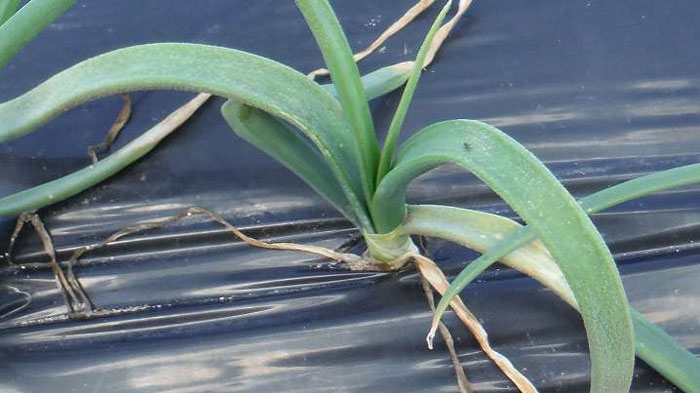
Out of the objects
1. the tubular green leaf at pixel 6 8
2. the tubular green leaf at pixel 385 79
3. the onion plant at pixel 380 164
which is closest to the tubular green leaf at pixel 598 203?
the onion plant at pixel 380 164

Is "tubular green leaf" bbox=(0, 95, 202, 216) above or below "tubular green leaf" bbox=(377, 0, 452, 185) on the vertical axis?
above

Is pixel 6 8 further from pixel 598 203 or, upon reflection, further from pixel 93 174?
pixel 598 203

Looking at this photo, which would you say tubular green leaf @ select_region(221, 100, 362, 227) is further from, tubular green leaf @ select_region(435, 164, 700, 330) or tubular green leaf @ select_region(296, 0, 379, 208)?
tubular green leaf @ select_region(435, 164, 700, 330)

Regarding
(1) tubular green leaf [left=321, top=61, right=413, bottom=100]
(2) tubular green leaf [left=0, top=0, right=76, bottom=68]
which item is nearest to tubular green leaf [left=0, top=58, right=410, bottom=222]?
(1) tubular green leaf [left=321, top=61, right=413, bottom=100]

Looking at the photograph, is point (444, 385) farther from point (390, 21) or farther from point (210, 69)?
point (390, 21)

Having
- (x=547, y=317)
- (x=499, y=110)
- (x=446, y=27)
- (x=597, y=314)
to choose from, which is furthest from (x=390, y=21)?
(x=597, y=314)

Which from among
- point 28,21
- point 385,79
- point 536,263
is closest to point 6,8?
point 28,21
